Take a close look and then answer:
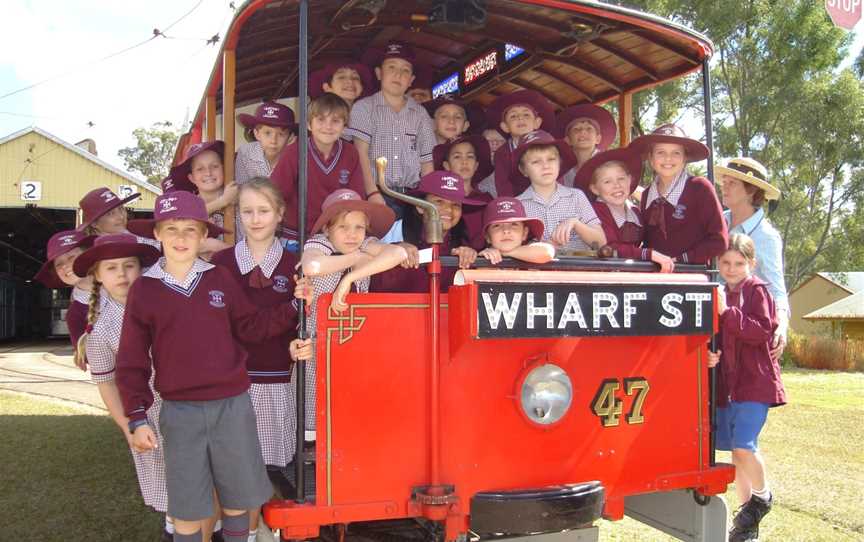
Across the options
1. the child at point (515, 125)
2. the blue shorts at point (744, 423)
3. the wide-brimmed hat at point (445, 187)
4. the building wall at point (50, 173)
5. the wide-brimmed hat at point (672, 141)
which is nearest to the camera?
the wide-brimmed hat at point (445, 187)

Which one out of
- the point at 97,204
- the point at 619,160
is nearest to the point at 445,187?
the point at 619,160

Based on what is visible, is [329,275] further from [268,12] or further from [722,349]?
[722,349]

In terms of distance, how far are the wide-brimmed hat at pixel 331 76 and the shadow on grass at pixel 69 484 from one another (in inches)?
116

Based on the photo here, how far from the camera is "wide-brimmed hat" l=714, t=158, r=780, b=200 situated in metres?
4.30

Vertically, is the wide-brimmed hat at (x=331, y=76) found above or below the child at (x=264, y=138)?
above

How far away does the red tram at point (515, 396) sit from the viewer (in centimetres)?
281

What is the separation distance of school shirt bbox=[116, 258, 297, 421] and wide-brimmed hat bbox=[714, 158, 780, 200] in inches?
118

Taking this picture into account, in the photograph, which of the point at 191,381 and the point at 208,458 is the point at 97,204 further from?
the point at 208,458

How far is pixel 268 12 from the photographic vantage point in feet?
11.6

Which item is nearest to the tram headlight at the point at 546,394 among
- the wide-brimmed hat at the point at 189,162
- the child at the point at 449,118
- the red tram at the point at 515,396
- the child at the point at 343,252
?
the red tram at the point at 515,396

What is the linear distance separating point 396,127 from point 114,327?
6.90 ft

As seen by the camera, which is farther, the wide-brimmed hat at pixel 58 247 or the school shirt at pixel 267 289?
the wide-brimmed hat at pixel 58 247

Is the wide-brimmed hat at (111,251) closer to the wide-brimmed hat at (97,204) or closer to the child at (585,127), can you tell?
the wide-brimmed hat at (97,204)

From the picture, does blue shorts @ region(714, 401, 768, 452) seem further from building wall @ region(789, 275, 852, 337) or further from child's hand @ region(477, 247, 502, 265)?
building wall @ region(789, 275, 852, 337)
